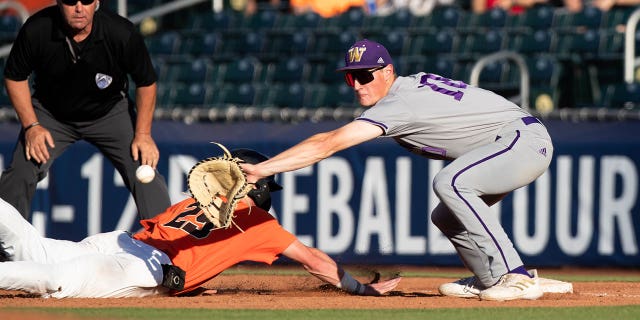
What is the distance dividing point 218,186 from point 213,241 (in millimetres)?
391

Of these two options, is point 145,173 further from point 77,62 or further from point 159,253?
point 77,62

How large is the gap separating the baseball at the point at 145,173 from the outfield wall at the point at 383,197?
11.5ft

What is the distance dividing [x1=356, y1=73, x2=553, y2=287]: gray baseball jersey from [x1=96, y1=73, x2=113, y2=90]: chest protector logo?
2.00 meters

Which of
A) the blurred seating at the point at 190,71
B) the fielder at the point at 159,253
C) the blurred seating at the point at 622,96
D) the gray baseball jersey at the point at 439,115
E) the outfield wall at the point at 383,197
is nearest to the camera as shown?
the fielder at the point at 159,253

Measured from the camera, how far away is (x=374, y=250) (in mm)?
10055

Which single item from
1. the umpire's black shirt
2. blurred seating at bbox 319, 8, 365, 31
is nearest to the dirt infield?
the umpire's black shirt

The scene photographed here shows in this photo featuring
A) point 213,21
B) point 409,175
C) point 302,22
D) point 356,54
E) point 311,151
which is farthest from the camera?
point 213,21

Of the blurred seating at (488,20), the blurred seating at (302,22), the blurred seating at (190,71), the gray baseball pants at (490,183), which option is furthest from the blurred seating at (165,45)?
the gray baseball pants at (490,183)

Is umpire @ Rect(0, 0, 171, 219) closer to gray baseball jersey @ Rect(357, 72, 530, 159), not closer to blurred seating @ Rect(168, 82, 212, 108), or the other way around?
gray baseball jersey @ Rect(357, 72, 530, 159)

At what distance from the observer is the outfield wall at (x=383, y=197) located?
9.74 m

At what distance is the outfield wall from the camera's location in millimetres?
9742

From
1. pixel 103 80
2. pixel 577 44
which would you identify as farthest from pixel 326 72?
pixel 103 80

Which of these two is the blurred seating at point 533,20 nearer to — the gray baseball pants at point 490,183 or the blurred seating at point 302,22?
the blurred seating at point 302,22

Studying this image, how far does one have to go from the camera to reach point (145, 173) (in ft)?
21.9
